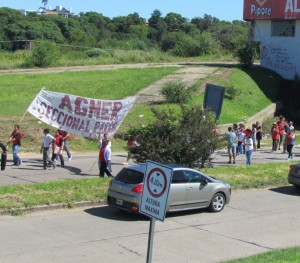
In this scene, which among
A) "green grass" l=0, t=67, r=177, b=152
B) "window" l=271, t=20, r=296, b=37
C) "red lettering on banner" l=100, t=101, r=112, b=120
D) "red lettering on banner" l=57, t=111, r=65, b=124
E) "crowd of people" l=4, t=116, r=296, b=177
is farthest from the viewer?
"window" l=271, t=20, r=296, b=37

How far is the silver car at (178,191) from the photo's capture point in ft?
48.7

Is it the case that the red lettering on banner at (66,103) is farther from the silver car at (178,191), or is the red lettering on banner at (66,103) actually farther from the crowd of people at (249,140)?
the silver car at (178,191)

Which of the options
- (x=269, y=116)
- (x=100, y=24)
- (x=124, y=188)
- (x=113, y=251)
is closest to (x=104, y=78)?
(x=269, y=116)

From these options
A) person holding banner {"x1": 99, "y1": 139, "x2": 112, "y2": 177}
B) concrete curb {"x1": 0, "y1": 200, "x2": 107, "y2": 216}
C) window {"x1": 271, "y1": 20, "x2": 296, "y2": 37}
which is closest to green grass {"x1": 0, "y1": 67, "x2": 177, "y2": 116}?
window {"x1": 271, "y1": 20, "x2": 296, "y2": 37}

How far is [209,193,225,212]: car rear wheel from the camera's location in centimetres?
1630

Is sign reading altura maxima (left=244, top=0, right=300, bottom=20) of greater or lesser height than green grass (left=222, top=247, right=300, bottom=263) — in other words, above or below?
above

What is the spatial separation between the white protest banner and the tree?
6.02ft

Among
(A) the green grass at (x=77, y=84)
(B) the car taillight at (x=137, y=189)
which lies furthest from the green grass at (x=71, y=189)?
(A) the green grass at (x=77, y=84)

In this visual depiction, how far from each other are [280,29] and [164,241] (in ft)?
141

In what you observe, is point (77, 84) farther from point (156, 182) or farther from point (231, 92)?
point (156, 182)

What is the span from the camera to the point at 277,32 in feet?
175

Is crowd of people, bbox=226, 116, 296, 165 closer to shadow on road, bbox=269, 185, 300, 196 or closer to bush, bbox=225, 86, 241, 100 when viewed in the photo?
shadow on road, bbox=269, 185, 300, 196

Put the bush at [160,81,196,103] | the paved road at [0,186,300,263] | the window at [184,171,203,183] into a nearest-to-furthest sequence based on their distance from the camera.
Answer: the paved road at [0,186,300,263] → the window at [184,171,203,183] → the bush at [160,81,196,103]

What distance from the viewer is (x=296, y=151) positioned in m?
33.5
